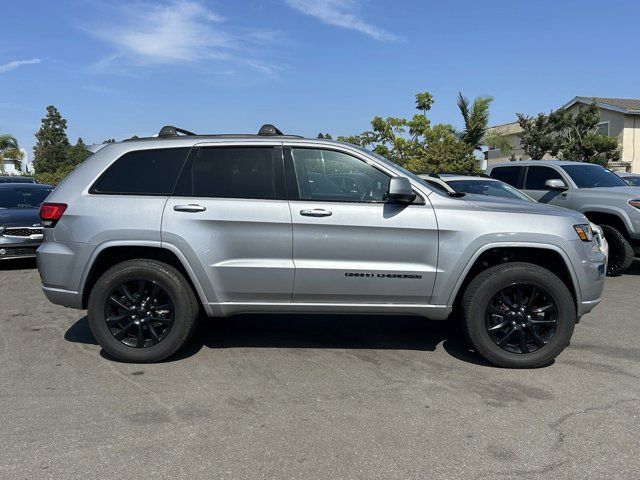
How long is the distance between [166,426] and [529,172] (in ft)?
28.7

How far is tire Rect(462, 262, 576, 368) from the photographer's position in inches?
169

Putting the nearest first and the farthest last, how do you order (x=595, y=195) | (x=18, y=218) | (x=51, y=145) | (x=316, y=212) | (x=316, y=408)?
(x=316, y=408) < (x=316, y=212) < (x=595, y=195) < (x=18, y=218) < (x=51, y=145)

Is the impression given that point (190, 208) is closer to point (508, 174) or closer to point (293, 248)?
point (293, 248)

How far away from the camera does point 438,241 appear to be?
430 cm

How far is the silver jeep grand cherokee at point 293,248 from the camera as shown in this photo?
430cm

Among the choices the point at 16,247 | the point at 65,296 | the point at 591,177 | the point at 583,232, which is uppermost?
the point at 591,177

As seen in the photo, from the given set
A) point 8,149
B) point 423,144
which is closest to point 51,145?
point 8,149

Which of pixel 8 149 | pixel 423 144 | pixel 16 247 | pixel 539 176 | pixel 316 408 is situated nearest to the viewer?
pixel 316 408

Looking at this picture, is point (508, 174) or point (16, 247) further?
point (508, 174)

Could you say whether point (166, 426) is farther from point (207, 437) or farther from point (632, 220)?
point (632, 220)

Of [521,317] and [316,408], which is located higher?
[521,317]

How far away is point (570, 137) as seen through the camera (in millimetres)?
27109

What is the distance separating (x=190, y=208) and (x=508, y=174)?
26.3 ft

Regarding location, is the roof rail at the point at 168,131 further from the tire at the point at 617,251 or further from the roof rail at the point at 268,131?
the tire at the point at 617,251
